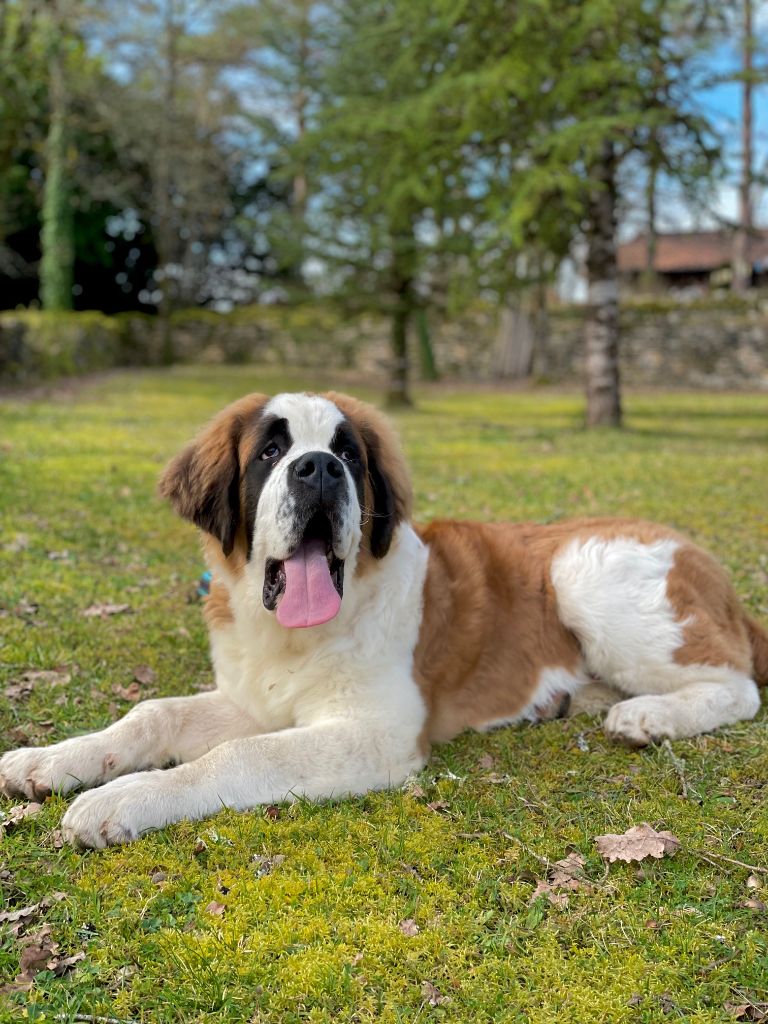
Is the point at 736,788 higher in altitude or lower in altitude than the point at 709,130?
lower

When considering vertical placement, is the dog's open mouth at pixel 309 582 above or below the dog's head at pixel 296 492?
below

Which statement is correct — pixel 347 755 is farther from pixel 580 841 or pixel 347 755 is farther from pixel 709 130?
pixel 709 130

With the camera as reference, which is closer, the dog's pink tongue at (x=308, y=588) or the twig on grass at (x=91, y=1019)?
the twig on grass at (x=91, y=1019)

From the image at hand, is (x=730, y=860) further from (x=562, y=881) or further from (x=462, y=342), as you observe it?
(x=462, y=342)

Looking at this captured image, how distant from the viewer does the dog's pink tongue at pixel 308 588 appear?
3.21 m

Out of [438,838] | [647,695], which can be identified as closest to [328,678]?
[438,838]

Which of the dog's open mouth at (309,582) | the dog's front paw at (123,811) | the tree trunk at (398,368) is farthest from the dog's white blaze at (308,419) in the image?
the tree trunk at (398,368)

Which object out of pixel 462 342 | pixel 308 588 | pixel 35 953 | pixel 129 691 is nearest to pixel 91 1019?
pixel 35 953

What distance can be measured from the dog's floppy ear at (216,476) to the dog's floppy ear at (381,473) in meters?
0.38

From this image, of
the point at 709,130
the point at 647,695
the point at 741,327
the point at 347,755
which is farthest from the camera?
the point at 741,327

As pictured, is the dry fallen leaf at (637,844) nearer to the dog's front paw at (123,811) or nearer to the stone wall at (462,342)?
the dog's front paw at (123,811)

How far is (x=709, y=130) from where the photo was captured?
13.9 meters

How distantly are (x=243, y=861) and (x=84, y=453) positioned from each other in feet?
29.1

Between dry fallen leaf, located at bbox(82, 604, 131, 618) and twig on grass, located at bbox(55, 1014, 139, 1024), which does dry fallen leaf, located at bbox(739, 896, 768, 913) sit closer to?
twig on grass, located at bbox(55, 1014, 139, 1024)
